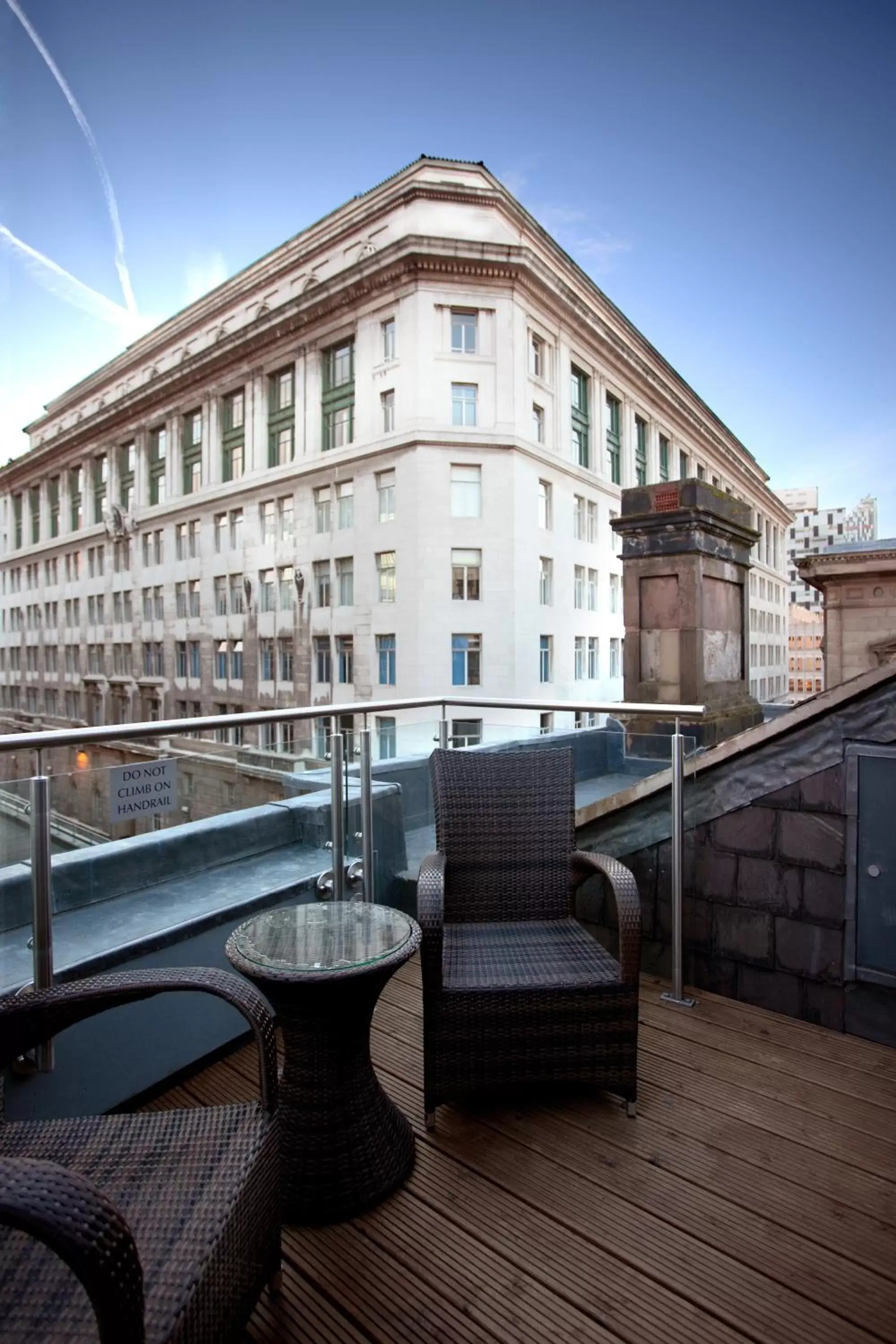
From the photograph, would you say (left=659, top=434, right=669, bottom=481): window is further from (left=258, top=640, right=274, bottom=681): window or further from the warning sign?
the warning sign

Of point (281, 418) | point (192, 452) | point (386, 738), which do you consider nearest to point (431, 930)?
point (386, 738)

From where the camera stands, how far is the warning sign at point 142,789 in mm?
2342

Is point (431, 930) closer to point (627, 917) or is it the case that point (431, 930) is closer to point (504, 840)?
point (627, 917)

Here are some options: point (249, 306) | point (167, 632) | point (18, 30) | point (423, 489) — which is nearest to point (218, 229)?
point (249, 306)

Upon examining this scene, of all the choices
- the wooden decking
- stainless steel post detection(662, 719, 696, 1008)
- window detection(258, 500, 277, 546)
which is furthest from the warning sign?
window detection(258, 500, 277, 546)

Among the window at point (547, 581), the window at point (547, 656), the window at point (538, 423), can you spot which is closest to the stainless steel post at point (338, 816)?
the window at point (547, 656)

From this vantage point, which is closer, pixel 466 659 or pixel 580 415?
pixel 466 659

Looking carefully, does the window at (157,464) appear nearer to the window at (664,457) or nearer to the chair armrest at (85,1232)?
the window at (664,457)

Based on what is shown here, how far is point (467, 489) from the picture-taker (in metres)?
25.0

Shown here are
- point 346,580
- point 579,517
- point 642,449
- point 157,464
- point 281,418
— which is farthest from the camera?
point 157,464

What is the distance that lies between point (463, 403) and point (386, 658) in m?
9.19

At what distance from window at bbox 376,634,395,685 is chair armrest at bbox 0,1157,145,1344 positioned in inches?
954

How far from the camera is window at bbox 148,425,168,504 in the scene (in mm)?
38438

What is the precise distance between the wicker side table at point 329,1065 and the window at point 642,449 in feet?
117
